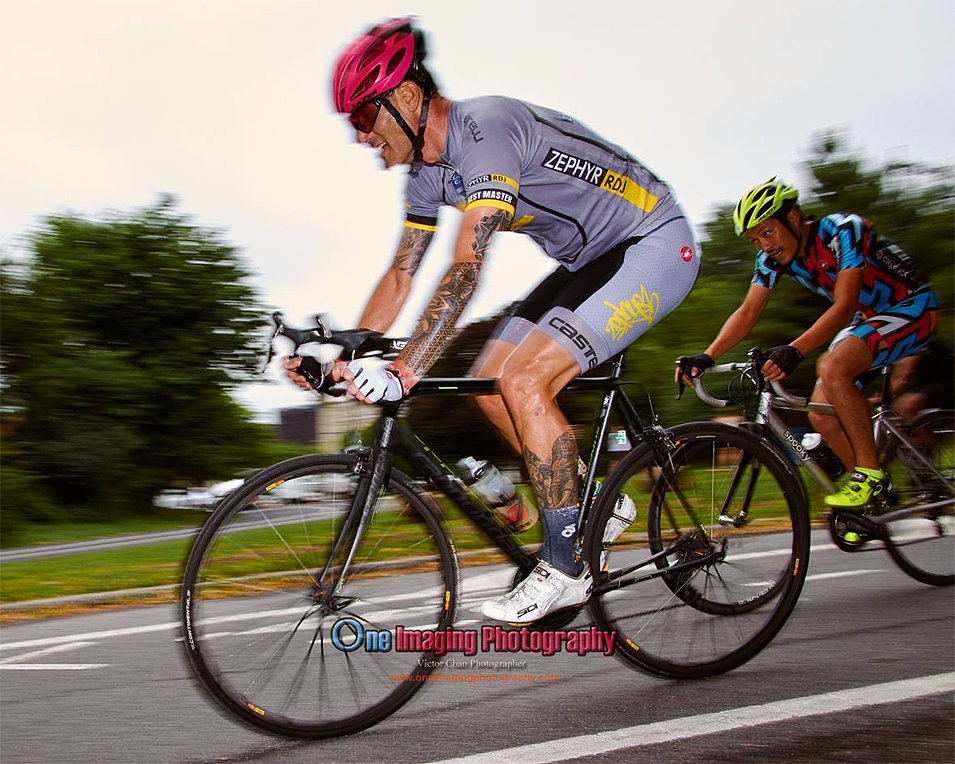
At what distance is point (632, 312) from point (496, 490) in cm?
77

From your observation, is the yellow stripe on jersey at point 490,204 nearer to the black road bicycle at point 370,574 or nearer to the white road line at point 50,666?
the black road bicycle at point 370,574

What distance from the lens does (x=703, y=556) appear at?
408 cm

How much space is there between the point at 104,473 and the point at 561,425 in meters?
17.8

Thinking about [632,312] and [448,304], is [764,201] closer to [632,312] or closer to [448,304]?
[632,312]

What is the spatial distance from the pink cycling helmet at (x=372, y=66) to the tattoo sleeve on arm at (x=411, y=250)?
0.67 metres

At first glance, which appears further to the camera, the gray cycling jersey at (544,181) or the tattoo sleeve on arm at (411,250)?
the tattoo sleeve on arm at (411,250)

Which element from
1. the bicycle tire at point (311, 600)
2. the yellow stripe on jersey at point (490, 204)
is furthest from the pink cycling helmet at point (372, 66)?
the bicycle tire at point (311, 600)

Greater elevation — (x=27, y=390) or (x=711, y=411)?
(x=711, y=411)

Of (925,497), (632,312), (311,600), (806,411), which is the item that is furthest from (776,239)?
(311,600)

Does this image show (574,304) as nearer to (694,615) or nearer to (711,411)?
(694,615)

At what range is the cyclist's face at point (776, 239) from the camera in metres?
5.04

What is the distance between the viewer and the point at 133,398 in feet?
67.4

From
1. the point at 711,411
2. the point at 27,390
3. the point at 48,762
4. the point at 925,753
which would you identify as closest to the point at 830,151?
the point at 711,411

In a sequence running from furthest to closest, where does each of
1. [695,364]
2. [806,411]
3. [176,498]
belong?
[176,498]
[806,411]
[695,364]
